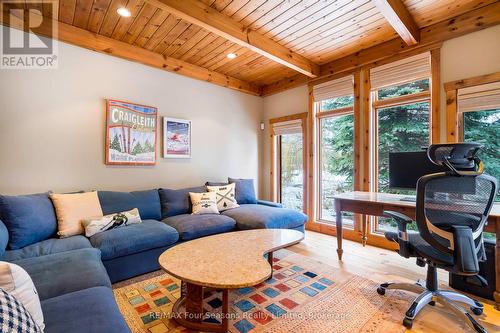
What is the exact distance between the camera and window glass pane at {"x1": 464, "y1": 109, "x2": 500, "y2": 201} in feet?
8.29

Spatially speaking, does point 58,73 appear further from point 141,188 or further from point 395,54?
point 395,54

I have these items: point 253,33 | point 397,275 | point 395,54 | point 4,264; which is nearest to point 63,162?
point 4,264

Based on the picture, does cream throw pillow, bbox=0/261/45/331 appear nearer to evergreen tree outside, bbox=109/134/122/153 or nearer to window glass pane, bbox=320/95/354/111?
evergreen tree outside, bbox=109/134/122/153

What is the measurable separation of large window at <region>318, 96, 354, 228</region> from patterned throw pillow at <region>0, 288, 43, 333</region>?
354cm

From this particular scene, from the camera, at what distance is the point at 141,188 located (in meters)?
→ 3.33

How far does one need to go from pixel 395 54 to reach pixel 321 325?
10.7ft

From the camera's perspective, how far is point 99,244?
2.14m

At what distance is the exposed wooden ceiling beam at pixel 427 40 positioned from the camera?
2444 millimetres

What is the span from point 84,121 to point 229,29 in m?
2.05

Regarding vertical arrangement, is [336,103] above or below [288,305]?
above

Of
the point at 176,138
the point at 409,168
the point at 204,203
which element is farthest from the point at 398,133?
the point at 176,138

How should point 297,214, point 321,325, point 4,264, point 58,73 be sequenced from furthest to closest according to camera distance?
point 297,214, point 58,73, point 321,325, point 4,264

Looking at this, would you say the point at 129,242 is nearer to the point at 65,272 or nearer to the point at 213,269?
the point at 65,272

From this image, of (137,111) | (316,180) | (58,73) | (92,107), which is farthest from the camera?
(316,180)
